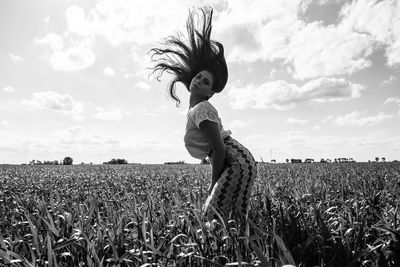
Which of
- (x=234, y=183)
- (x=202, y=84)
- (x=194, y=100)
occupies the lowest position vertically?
(x=234, y=183)

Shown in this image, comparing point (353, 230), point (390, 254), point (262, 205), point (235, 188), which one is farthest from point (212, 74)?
point (390, 254)

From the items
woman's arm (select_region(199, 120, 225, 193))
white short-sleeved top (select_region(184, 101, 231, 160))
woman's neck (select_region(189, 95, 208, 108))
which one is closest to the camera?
woman's arm (select_region(199, 120, 225, 193))

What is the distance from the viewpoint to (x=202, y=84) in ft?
13.0

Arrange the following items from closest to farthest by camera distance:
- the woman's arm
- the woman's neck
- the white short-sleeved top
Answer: the woman's arm
the white short-sleeved top
the woman's neck

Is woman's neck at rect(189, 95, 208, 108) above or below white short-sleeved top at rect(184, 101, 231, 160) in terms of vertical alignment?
above

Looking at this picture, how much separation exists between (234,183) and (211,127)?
66cm

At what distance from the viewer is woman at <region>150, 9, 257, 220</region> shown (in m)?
3.44

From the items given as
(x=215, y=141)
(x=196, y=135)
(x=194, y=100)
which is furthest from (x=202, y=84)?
(x=215, y=141)

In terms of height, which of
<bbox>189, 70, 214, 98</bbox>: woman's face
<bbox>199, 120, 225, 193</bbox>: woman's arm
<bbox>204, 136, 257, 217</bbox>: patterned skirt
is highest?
<bbox>189, 70, 214, 98</bbox>: woman's face

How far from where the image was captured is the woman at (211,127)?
344cm

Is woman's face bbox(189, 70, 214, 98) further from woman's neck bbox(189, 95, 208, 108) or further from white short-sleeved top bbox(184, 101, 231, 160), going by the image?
white short-sleeved top bbox(184, 101, 231, 160)

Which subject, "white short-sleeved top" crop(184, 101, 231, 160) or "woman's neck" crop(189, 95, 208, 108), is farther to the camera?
"woman's neck" crop(189, 95, 208, 108)

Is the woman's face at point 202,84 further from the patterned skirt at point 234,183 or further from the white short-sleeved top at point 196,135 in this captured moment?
the patterned skirt at point 234,183

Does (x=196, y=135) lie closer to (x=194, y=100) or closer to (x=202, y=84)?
(x=194, y=100)
